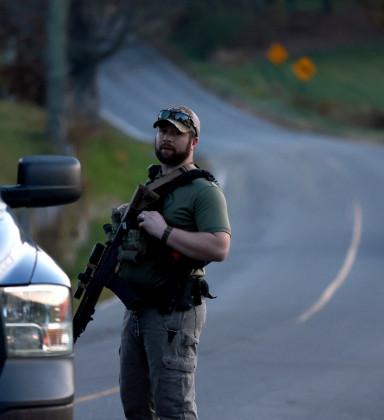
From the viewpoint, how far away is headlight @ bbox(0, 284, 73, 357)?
12.6 feet

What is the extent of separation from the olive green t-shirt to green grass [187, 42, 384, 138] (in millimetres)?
47024

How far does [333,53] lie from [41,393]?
78.1 meters

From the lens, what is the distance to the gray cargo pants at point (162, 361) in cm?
469

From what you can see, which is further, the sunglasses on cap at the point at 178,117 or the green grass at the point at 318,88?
the green grass at the point at 318,88

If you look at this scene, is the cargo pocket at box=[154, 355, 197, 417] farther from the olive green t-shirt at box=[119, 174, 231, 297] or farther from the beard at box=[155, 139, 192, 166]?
the beard at box=[155, 139, 192, 166]

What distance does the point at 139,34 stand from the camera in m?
38.5

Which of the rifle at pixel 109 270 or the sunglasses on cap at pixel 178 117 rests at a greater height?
the sunglasses on cap at pixel 178 117

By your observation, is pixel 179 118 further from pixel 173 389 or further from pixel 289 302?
pixel 289 302

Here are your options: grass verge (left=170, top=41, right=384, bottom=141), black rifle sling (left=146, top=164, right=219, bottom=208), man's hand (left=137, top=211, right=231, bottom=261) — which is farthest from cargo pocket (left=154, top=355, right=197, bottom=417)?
grass verge (left=170, top=41, right=384, bottom=141)

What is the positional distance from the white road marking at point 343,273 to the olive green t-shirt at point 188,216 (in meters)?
8.14

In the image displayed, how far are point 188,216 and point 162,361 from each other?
68cm

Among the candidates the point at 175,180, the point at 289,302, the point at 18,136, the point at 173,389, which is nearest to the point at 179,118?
the point at 175,180

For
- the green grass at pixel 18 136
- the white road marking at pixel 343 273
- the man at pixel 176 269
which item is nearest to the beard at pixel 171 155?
the man at pixel 176 269

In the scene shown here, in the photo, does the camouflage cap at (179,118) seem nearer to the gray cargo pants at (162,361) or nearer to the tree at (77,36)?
the gray cargo pants at (162,361)
